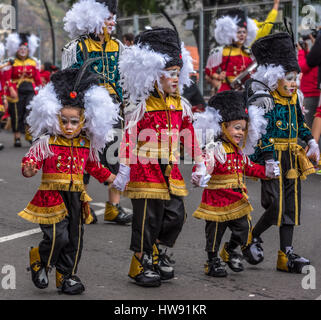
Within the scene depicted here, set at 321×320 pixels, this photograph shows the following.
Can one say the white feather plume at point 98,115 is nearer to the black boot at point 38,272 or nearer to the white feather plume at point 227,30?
the black boot at point 38,272

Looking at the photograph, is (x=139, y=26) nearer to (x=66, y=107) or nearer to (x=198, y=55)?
(x=198, y=55)

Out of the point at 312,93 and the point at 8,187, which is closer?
the point at 8,187

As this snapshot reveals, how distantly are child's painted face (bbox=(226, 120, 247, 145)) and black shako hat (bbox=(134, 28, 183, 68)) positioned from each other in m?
0.66

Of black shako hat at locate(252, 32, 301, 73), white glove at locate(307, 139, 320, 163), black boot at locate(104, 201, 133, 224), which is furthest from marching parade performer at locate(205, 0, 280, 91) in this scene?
white glove at locate(307, 139, 320, 163)

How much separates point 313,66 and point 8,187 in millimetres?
4617

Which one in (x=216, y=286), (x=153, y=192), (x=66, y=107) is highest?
(x=66, y=107)

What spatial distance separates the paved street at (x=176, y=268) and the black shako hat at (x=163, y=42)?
1.70 meters

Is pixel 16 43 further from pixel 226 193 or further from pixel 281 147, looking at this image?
pixel 226 193

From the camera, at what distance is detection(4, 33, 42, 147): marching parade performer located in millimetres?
13930

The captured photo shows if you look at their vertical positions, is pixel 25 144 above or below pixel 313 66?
below

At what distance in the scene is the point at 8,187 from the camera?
967 centimetres

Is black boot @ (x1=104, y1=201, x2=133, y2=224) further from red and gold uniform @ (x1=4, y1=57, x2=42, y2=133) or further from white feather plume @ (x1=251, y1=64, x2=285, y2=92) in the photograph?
red and gold uniform @ (x1=4, y1=57, x2=42, y2=133)
